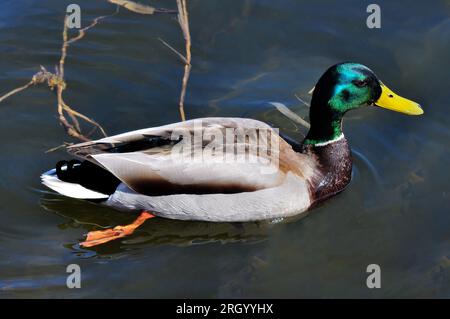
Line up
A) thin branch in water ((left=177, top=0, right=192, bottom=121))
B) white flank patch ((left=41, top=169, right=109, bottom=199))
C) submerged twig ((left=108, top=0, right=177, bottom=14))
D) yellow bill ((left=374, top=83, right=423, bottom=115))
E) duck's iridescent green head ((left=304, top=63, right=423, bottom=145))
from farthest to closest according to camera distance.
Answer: submerged twig ((left=108, top=0, right=177, bottom=14))
thin branch in water ((left=177, top=0, right=192, bottom=121))
yellow bill ((left=374, top=83, right=423, bottom=115))
duck's iridescent green head ((left=304, top=63, right=423, bottom=145))
white flank patch ((left=41, top=169, right=109, bottom=199))

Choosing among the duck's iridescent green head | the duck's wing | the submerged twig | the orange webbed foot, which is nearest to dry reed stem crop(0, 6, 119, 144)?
the submerged twig

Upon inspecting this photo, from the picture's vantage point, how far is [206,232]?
22.8 ft

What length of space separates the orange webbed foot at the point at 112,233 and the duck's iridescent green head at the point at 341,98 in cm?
163

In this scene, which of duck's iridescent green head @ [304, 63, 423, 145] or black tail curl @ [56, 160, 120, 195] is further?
duck's iridescent green head @ [304, 63, 423, 145]

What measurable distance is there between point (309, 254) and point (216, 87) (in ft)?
7.57

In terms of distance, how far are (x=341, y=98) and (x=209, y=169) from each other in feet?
4.48

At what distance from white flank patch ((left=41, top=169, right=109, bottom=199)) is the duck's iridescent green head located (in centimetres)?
195

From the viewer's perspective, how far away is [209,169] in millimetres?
6645

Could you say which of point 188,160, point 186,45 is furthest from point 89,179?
point 186,45

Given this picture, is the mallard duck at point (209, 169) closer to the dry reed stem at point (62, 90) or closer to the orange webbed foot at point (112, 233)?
the orange webbed foot at point (112, 233)

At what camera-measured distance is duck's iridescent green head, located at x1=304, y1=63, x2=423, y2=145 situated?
276 inches

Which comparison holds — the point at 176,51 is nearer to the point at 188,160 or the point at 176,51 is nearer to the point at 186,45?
the point at 186,45

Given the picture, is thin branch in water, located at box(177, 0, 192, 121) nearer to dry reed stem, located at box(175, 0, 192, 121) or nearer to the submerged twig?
dry reed stem, located at box(175, 0, 192, 121)
